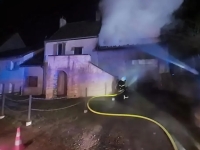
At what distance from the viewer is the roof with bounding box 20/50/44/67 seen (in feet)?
39.7

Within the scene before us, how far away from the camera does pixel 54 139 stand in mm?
4965

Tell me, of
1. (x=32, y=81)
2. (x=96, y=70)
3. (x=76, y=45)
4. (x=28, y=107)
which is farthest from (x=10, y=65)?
(x=96, y=70)

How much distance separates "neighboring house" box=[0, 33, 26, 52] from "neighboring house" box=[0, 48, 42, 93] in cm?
325

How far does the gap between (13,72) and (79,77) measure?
17.6 feet

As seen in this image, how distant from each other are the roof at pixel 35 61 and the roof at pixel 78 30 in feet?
4.67

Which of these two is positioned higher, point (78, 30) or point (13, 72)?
point (78, 30)

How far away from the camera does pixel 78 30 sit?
43.5 ft

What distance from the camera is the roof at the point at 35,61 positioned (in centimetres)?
1211

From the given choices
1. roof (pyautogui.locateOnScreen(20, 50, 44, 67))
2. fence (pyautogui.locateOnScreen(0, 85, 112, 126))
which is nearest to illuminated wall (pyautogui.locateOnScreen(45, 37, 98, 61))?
roof (pyautogui.locateOnScreen(20, 50, 44, 67))

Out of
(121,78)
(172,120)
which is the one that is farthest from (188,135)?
(121,78)

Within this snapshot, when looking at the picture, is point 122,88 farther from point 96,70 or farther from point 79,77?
point 79,77

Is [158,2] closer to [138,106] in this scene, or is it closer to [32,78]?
[138,106]

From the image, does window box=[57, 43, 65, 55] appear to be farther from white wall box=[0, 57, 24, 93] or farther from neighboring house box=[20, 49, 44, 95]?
white wall box=[0, 57, 24, 93]

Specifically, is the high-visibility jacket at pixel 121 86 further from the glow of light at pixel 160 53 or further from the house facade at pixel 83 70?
the glow of light at pixel 160 53
